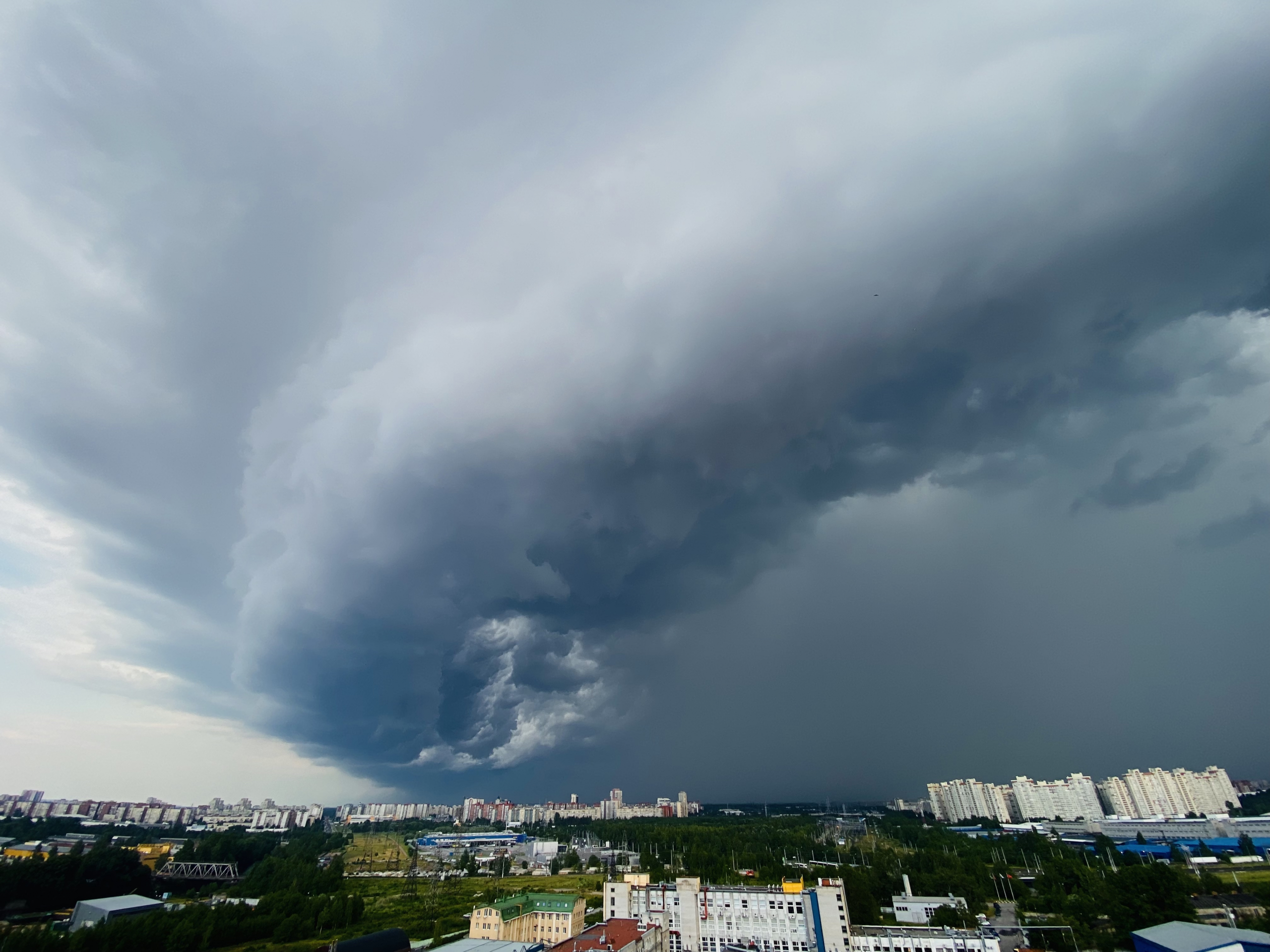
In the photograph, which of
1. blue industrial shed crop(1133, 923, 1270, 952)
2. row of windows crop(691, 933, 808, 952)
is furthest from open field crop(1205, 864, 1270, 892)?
row of windows crop(691, 933, 808, 952)

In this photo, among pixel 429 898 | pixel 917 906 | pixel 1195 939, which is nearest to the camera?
pixel 1195 939

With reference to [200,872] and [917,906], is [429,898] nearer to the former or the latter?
[200,872]

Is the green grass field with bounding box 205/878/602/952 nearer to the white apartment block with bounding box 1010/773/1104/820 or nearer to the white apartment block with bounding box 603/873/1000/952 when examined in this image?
the white apartment block with bounding box 603/873/1000/952

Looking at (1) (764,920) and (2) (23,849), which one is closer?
(1) (764,920)

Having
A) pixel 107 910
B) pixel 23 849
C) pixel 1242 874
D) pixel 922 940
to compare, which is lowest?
pixel 1242 874

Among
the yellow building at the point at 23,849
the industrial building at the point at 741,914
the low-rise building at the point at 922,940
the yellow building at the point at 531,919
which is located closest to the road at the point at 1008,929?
the low-rise building at the point at 922,940

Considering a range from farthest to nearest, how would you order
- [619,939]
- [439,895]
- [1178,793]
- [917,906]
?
1. [1178,793]
2. [439,895]
3. [917,906]
4. [619,939]

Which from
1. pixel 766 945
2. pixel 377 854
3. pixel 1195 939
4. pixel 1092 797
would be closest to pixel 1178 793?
pixel 1092 797
